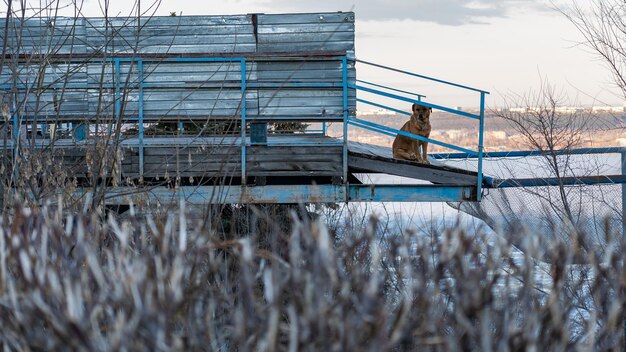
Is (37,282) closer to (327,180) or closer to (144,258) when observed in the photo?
(144,258)

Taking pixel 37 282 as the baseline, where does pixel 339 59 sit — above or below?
above

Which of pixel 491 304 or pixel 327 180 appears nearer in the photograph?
pixel 491 304

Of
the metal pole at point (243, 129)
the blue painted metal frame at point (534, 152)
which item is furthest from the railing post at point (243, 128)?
the blue painted metal frame at point (534, 152)

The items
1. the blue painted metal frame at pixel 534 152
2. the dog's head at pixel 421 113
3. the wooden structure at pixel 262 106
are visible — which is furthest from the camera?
the dog's head at pixel 421 113

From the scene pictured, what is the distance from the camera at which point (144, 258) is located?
9.65 ft

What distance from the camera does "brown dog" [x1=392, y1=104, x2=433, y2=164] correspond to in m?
11.6

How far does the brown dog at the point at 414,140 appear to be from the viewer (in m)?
11.6

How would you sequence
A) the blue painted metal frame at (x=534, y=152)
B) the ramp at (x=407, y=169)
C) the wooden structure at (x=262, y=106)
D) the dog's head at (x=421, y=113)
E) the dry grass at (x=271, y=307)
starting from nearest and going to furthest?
1. the dry grass at (x=271, y=307)
2. the wooden structure at (x=262, y=106)
3. the ramp at (x=407, y=169)
4. the blue painted metal frame at (x=534, y=152)
5. the dog's head at (x=421, y=113)

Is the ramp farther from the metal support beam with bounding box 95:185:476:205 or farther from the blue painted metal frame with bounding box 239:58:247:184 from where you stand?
the blue painted metal frame with bounding box 239:58:247:184

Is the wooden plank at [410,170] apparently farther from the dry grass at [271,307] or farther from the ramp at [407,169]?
the dry grass at [271,307]

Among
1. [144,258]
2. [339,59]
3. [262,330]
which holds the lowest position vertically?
[262,330]

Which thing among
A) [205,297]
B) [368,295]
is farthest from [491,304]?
[205,297]

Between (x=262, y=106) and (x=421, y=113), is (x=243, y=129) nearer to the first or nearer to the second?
(x=262, y=106)

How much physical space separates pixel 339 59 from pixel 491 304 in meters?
7.81
